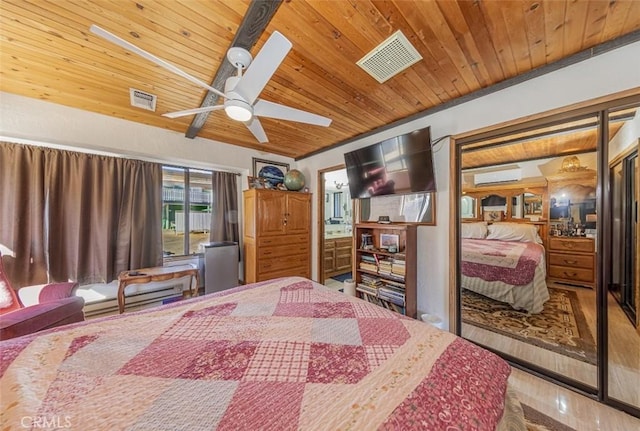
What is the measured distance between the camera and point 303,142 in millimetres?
3510

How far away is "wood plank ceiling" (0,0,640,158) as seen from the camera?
1.36 metres

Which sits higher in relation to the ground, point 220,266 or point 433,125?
point 433,125

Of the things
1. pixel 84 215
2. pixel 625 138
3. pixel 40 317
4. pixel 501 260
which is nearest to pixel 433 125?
pixel 625 138

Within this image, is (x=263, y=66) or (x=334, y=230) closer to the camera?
(x=263, y=66)

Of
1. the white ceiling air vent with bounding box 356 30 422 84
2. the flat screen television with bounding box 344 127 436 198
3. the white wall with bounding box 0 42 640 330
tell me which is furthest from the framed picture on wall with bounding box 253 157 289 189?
the white ceiling air vent with bounding box 356 30 422 84

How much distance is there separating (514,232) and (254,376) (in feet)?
10.5

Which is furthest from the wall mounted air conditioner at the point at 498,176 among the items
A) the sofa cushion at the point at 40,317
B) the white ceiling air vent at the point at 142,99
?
the sofa cushion at the point at 40,317

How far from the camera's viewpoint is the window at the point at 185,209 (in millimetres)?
3434

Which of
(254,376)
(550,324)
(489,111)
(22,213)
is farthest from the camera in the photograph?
(22,213)

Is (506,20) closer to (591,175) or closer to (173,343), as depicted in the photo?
(591,175)

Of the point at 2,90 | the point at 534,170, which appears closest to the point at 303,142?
the point at 534,170

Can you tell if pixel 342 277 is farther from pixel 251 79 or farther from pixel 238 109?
pixel 251 79

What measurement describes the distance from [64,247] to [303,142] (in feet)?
10.7

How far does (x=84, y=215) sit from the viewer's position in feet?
8.95
